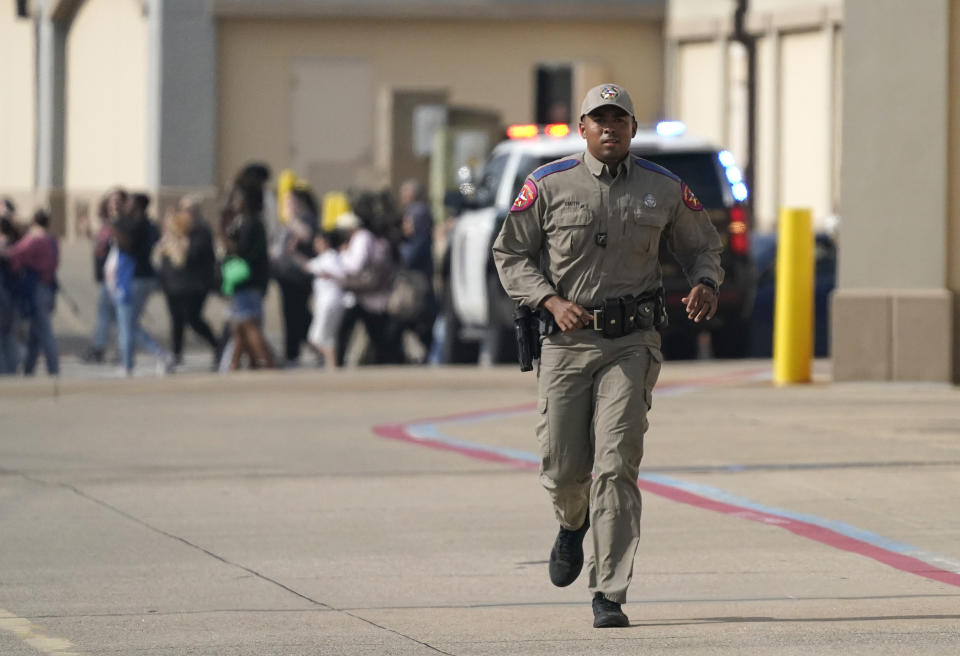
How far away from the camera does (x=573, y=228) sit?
7.16 meters

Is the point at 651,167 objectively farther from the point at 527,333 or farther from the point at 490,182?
the point at 490,182

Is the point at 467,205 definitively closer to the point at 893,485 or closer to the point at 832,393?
the point at 832,393

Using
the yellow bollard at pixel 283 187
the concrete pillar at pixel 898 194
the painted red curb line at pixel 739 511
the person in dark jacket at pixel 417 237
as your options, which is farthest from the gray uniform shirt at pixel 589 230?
the yellow bollard at pixel 283 187

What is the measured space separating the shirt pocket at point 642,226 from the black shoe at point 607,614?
48.0 inches

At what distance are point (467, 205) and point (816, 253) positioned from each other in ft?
12.1

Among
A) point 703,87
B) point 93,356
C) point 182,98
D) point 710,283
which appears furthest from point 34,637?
point 703,87

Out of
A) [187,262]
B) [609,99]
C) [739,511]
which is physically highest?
[609,99]

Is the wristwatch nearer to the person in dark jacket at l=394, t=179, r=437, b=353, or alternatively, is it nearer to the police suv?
the police suv

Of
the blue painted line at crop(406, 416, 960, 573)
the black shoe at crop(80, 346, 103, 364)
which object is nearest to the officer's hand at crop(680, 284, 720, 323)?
the blue painted line at crop(406, 416, 960, 573)

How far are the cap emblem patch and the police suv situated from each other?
28.6 ft

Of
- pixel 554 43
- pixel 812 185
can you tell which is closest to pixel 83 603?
pixel 812 185

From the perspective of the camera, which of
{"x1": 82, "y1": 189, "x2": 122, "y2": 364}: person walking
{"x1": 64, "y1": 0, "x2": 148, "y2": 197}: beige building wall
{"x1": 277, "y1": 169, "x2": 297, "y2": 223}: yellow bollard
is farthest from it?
{"x1": 64, "y1": 0, "x2": 148, "y2": 197}: beige building wall

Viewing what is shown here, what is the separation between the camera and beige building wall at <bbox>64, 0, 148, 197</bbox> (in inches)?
1312

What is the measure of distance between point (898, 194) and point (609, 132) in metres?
8.02
